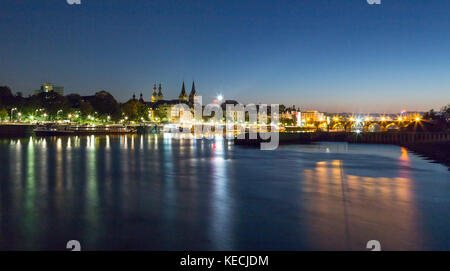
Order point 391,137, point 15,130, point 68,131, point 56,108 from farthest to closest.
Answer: point 56,108, point 68,131, point 15,130, point 391,137

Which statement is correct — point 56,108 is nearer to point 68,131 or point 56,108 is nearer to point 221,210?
point 68,131

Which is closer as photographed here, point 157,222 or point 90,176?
point 157,222

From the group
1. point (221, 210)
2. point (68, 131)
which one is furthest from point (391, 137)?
point (68, 131)

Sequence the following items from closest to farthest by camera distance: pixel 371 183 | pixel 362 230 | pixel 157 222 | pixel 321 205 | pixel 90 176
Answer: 1. pixel 362 230
2. pixel 157 222
3. pixel 321 205
4. pixel 371 183
5. pixel 90 176

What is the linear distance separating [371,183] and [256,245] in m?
13.6

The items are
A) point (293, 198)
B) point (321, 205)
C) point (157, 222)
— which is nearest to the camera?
point (157, 222)

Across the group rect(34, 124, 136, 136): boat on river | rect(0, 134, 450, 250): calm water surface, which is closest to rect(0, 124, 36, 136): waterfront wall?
rect(34, 124, 136, 136): boat on river

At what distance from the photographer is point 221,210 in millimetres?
14398

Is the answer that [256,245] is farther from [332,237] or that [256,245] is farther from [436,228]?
→ [436,228]

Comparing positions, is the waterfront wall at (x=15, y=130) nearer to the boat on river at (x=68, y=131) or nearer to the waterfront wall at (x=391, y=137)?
the boat on river at (x=68, y=131)

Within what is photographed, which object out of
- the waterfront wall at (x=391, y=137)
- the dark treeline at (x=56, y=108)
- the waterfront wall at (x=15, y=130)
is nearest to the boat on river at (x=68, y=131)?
the waterfront wall at (x=15, y=130)

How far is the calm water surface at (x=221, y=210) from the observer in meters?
10.5
